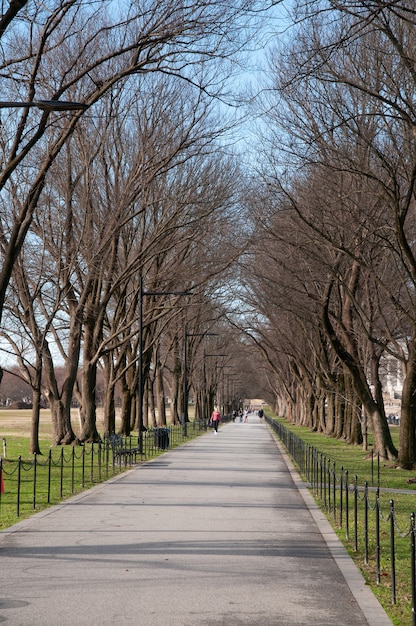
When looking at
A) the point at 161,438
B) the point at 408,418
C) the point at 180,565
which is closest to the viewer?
the point at 180,565

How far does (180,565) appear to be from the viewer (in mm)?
10898

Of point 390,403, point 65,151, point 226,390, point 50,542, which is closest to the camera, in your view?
point 50,542

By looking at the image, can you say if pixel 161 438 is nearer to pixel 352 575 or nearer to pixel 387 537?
pixel 387 537

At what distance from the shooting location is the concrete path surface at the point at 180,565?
841 cm

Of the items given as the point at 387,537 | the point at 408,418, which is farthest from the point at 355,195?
the point at 387,537

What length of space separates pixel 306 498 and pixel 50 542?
25.1ft

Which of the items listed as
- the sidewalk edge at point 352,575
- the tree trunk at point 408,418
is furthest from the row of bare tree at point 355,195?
the sidewalk edge at point 352,575

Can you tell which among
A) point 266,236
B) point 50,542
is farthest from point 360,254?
point 50,542

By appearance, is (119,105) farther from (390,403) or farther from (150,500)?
(390,403)

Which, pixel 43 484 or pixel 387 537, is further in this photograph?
pixel 43 484

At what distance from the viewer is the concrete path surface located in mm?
8406

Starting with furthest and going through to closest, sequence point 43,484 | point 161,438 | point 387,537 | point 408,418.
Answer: point 161,438
point 408,418
point 43,484
point 387,537

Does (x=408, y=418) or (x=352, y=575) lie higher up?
(x=408, y=418)

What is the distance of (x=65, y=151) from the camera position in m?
33.3
